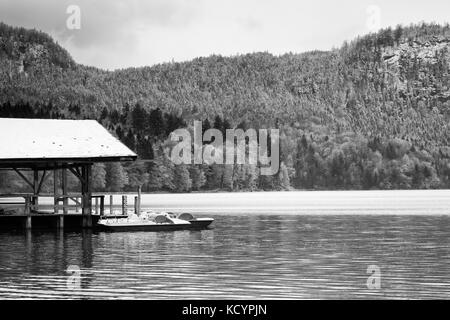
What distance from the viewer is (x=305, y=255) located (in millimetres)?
29453

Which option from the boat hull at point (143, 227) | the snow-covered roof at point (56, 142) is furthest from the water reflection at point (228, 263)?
the snow-covered roof at point (56, 142)

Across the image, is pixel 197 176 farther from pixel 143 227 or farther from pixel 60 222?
pixel 143 227

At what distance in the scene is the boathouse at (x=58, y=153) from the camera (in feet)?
137

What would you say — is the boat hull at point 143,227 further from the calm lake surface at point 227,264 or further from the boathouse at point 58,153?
the boathouse at point 58,153

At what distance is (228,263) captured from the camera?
26969 millimetres

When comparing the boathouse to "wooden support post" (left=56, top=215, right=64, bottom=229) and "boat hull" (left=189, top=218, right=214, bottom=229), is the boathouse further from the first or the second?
"boat hull" (left=189, top=218, right=214, bottom=229)

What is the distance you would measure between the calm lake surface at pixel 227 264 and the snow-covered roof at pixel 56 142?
3804 mm

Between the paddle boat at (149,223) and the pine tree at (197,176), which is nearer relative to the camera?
the paddle boat at (149,223)

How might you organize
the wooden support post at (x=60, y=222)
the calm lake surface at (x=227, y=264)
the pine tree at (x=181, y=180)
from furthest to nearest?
the pine tree at (x=181, y=180), the wooden support post at (x=60, y=222), the calm lake surface at (x=227, y=264)

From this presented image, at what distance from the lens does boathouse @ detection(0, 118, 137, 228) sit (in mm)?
41844

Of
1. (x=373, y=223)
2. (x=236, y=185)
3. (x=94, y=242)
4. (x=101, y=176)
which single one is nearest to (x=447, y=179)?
(x=236, y=185)

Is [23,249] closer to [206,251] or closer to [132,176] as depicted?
[206,251]

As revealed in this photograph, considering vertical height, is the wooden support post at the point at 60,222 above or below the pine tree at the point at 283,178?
below
